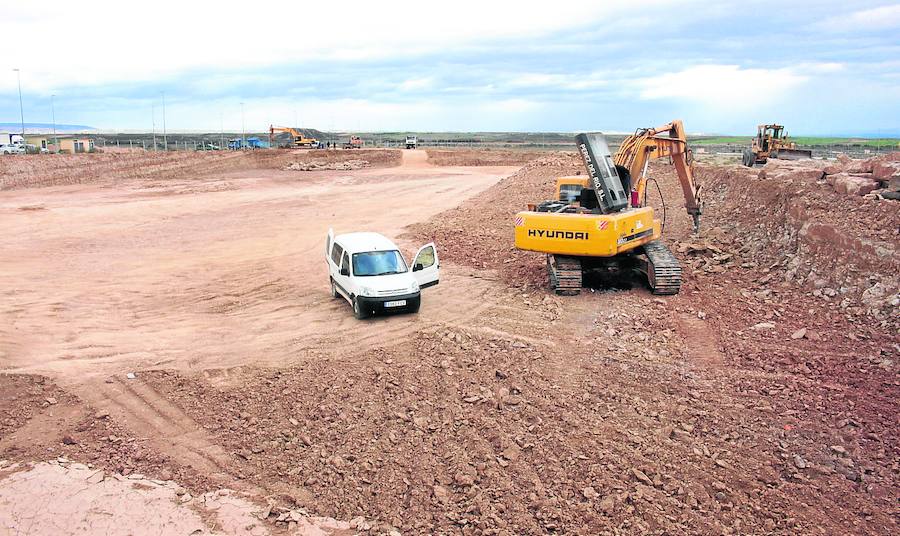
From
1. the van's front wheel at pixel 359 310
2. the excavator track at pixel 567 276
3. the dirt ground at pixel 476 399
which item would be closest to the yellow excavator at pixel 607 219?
the excavator track at pixel 567 276

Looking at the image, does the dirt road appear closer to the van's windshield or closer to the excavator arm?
the van's windshield

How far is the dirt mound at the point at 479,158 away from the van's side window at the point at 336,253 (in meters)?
47.6

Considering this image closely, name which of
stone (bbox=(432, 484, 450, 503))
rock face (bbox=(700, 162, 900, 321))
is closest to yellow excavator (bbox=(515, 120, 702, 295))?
rock face (bbox=(700, 162, 900, 321))

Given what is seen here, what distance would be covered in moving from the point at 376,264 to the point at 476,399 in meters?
5.16

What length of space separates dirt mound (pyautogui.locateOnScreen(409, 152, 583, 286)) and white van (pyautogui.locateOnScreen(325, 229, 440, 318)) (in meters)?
3.07

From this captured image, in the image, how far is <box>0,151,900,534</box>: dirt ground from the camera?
7875 millimetres

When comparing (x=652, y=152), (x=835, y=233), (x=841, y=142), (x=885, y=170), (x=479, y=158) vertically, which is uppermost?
(x=841, y=142)

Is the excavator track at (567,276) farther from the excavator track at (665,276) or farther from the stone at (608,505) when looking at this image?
the stone at (608,505)

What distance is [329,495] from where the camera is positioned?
8258 mm

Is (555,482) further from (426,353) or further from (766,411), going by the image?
(426,353)

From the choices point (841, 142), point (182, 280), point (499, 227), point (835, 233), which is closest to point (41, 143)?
point (182, 280)

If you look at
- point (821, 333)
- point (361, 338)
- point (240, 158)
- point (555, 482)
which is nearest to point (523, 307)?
point (361, 338)

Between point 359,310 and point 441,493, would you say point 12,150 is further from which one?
point 441,493

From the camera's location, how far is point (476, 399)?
403 inches
